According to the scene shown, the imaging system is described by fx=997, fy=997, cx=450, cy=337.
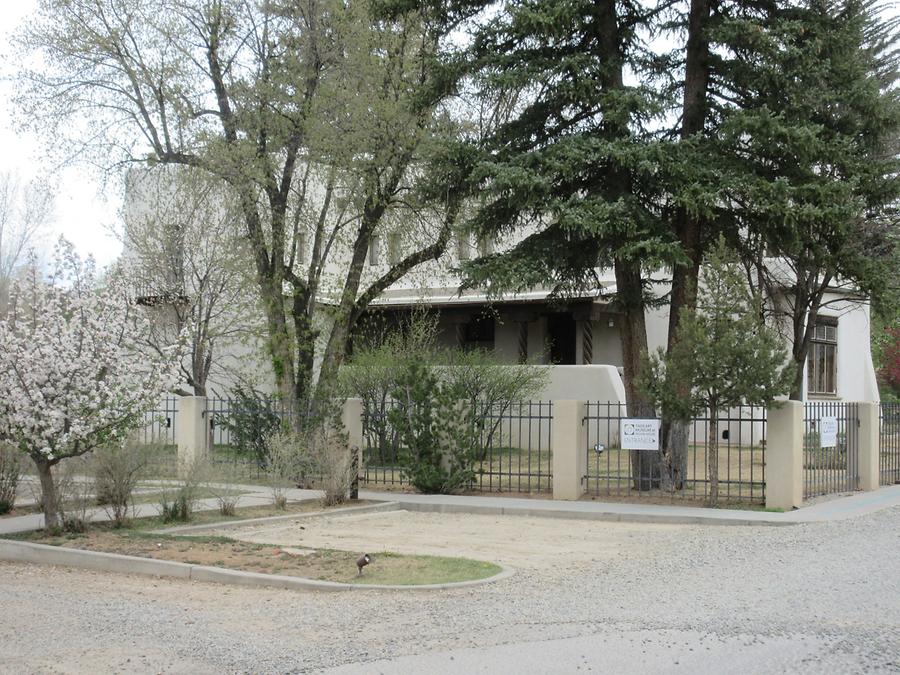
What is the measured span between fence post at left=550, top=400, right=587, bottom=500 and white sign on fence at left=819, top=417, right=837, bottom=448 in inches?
167

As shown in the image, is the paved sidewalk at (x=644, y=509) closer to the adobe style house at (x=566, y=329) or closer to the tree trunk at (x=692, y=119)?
the tree trunk at (x=692, y=119)

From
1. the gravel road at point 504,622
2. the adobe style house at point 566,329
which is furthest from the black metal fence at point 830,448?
the adobe style house at point 566,329

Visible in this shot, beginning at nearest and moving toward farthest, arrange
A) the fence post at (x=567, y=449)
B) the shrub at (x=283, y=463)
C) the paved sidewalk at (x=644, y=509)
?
the paved sidewalk at (x=644, y=509) < the shrub at (x=283, y=463) < the fence post at (x=567, y=449)

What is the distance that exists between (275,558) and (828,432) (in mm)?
11274

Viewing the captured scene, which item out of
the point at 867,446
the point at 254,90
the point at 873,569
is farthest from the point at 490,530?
the point at 254,90

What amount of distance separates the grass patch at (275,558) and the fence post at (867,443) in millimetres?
11428

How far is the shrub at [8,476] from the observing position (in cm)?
1487

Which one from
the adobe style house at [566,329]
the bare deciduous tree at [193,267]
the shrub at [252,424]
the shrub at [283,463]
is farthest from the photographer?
the adobe style house at [566,329]

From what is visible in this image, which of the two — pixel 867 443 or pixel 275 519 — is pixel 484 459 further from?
pixel 867 443

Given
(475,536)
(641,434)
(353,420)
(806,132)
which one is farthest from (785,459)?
(353,420)

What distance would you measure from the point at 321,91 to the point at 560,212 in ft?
19.2

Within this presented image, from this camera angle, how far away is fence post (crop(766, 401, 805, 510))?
53.7 feet

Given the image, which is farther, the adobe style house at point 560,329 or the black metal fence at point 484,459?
the adobe style house at point 560,329

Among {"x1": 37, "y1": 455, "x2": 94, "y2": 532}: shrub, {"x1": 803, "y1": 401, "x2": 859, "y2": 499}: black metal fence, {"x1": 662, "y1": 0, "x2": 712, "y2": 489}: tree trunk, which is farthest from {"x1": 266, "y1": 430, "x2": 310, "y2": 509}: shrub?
{"x1": 803, "y1": 401, "x2": 859, "y2": 499}: black metal fence
